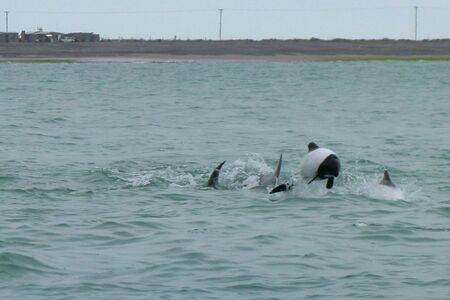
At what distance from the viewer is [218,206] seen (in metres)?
19.1

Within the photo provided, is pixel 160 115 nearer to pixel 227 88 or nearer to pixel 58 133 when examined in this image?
pixel 58 133

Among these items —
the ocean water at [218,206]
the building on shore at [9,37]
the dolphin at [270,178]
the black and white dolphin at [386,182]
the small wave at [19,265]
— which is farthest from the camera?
the building on shore at [9,37]

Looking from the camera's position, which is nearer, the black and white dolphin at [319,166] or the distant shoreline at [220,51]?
the black and white dolphin at [319,166]

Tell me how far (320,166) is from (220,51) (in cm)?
8588

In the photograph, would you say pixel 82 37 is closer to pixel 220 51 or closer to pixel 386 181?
pixel 220 51

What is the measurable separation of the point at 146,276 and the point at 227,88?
44448 millimetres

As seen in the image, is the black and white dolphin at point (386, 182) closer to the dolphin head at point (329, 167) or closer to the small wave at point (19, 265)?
the dolphin head at point (329, 167)

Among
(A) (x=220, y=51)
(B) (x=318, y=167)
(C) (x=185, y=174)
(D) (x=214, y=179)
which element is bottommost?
(A) (x=220, y=51)

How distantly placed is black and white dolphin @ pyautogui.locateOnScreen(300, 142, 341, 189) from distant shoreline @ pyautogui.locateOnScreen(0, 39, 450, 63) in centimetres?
7712

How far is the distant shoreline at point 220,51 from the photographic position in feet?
326

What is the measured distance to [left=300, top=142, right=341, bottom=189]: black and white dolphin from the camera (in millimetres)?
18750

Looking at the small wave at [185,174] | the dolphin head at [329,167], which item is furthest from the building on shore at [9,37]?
the dolphin head at [329,167]

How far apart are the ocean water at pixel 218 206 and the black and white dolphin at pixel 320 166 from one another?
1.49 feet

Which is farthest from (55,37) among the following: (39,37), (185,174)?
(185,174)
